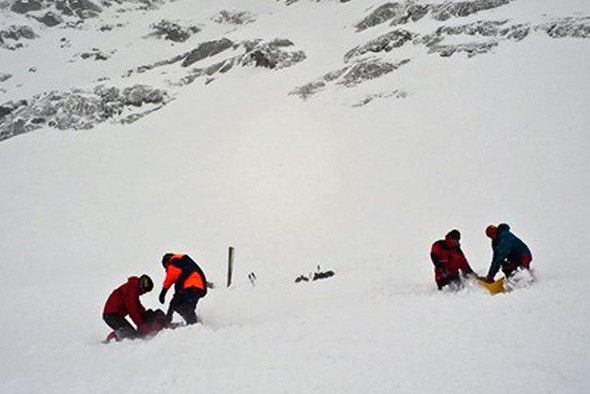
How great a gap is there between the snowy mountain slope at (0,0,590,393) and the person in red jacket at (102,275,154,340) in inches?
23.6

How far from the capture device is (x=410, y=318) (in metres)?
7.07

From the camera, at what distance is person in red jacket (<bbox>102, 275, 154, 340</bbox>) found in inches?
322

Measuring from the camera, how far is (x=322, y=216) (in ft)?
72.4

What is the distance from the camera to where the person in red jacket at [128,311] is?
818cm

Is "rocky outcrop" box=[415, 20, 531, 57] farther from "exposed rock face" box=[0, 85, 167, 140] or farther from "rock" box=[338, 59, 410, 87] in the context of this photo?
"exposed rock face" box=[0, 85, 167, 140]

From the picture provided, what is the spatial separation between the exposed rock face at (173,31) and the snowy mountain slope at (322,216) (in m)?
15.0

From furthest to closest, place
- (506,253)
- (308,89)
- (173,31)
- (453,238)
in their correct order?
(173,31) < (308,89) < (453,238) < (506,253)

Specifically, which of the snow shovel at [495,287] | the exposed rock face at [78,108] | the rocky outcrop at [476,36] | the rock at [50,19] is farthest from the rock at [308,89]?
the rock at [50,19]

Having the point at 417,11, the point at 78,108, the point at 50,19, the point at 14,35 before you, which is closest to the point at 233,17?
the point at 50,19

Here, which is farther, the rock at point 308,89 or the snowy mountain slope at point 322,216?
the rock at point 308,89

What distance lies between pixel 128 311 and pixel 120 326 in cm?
32

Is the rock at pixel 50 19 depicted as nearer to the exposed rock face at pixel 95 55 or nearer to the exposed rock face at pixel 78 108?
the exposed rock face at pixel 95 55

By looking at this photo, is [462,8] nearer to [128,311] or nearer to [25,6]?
[128,311]

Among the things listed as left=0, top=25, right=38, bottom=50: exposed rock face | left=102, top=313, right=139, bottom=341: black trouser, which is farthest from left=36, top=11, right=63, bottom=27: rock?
left=102, top=313, right=139, bottom=341: black trouser
